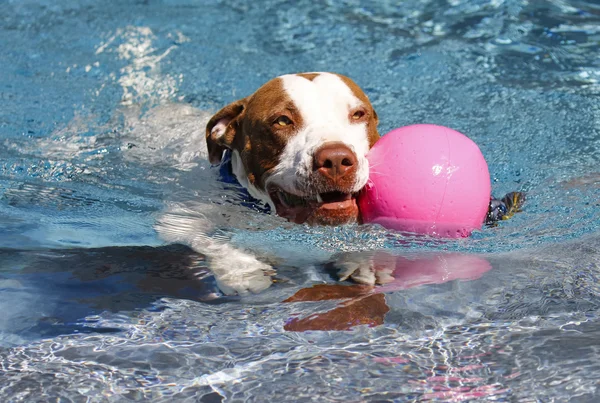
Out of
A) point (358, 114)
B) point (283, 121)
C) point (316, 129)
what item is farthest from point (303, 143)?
point (358, 114)

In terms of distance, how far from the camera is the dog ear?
484 cm

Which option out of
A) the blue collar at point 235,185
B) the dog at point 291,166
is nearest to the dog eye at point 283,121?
the dog at point 291,166

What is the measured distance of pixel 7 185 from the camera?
512 cm

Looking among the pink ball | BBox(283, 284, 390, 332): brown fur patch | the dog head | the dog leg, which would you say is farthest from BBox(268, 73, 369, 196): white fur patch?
BBox(283, 284, 390, 332): brown fur patch

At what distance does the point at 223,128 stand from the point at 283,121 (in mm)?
731

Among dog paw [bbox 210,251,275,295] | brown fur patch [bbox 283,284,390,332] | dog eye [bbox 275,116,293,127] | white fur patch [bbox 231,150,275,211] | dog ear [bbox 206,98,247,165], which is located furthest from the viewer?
dog ear [bbox 206,98,247,165]

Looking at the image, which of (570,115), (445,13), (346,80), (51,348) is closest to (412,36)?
(445,13)

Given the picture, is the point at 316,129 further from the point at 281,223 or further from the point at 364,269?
the point at 364,269

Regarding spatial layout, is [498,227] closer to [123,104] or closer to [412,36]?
[123,104]

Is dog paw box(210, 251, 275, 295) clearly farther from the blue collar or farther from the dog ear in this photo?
the dog ear

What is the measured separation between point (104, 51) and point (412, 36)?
313 centimetres

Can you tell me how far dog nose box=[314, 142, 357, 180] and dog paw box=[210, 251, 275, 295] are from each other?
57 centimetres

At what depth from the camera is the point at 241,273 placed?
151 inches

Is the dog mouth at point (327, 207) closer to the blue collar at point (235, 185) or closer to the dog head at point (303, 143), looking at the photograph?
the dog head at point (303, 143)
